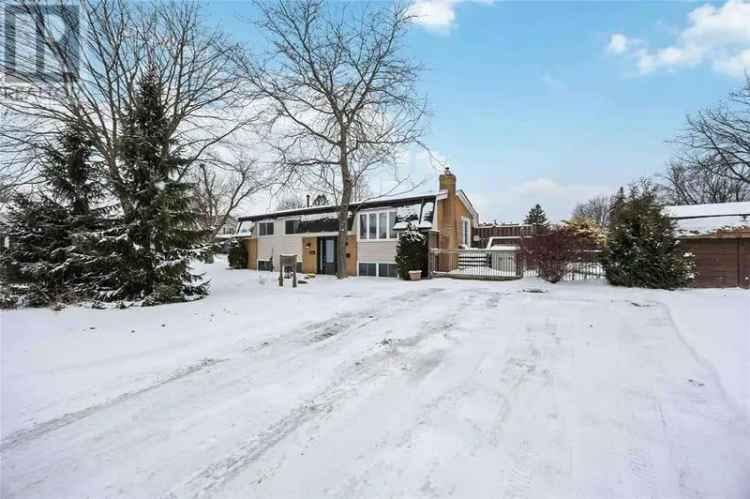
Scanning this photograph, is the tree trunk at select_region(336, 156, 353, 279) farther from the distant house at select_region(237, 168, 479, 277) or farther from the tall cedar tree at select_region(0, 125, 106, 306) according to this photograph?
the tall cedar tree at select_region(0, 125, 106, 306)

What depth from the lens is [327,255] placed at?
1875 cm

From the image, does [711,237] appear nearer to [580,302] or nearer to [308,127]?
[580,302]

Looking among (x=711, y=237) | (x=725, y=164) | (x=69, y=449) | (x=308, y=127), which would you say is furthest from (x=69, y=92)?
(x=725, y=164)

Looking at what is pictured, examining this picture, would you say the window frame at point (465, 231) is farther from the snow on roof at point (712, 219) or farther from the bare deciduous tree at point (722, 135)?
the bare deciduous tree at point (722, 135)

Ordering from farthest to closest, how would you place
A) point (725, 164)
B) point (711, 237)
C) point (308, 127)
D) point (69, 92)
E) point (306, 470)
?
1. point (725, 164)
2. point (308, 127)
3. point (69, 92)
4. point (711, 237)
5. point (306, 470)

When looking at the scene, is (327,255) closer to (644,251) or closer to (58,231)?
(58,231)

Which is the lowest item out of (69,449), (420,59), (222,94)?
(69,449)

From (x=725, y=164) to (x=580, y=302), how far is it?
17.5 metres

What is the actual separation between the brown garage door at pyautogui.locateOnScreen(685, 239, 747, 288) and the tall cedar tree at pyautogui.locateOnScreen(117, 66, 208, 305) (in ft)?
51.1

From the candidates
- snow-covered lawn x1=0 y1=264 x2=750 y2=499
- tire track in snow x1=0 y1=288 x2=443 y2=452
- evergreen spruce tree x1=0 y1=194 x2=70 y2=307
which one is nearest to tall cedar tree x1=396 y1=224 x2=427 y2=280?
tire track in snow x1=0 y1=288 x2=443 y2=452

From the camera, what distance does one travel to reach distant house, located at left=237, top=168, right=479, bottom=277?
15.5m

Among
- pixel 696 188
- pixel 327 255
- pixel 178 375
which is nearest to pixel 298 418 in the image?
pixel 178 375

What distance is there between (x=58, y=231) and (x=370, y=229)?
37.7 feet

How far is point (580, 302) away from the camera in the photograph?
26.8ft
